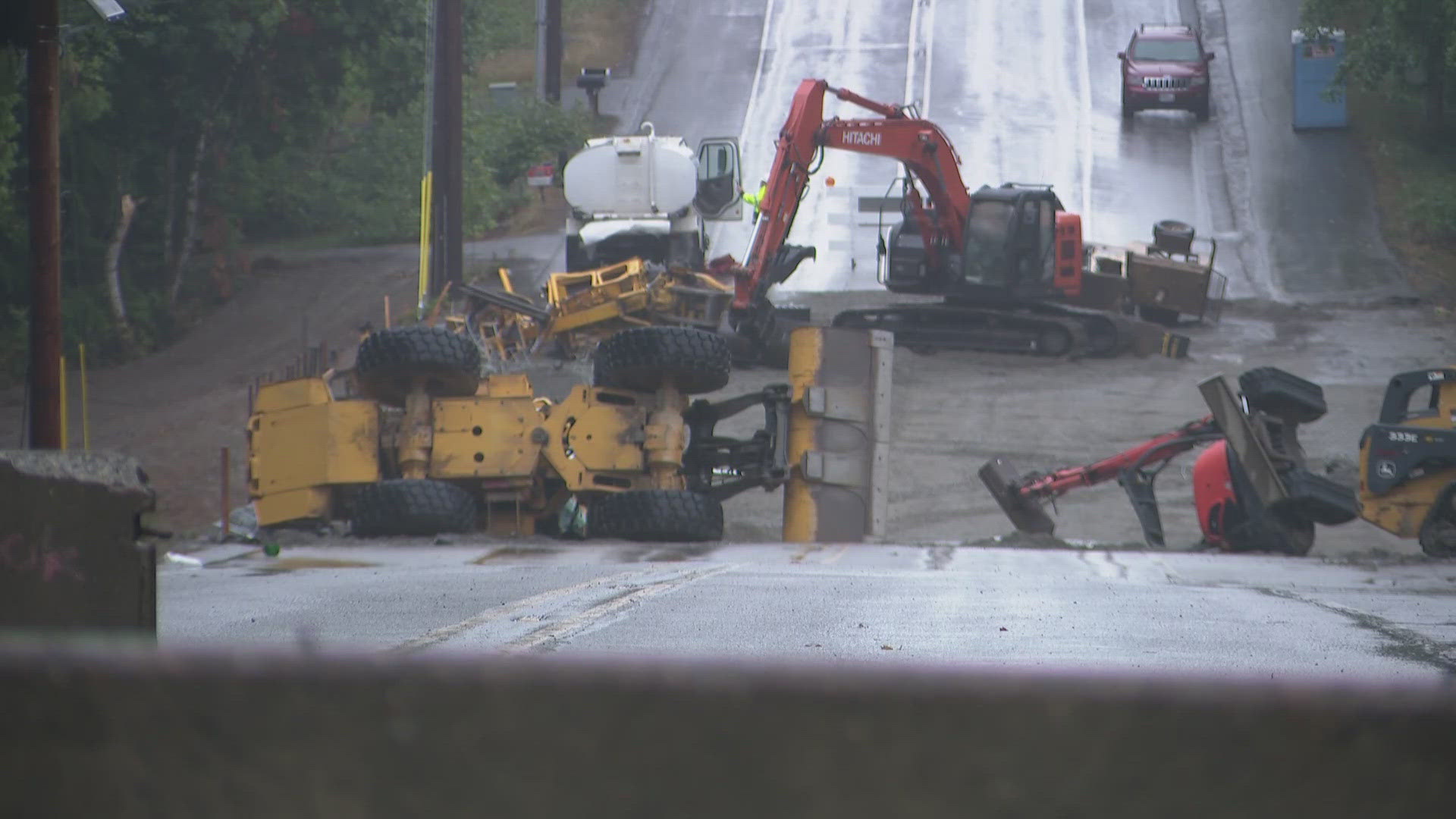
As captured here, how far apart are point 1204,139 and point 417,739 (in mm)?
42591

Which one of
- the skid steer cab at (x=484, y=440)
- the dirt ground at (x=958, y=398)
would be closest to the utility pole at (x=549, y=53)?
the dirt ground at (x=958, y=398)

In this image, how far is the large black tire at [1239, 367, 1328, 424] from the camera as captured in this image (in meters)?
15.4

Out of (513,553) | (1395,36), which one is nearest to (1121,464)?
(513,553)

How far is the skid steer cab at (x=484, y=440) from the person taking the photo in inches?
572

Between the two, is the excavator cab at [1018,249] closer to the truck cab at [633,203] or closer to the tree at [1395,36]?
the truck cab at [633,203]

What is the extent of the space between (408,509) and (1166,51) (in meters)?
31.5

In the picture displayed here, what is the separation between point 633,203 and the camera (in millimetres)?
29953

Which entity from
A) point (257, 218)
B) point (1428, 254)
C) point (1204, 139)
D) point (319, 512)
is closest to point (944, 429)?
point (319, 512)

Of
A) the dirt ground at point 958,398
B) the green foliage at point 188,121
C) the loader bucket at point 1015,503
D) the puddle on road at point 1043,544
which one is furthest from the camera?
the green foliage at point 188,121

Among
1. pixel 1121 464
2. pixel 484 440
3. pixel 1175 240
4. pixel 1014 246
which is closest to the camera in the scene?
pixel 484 440

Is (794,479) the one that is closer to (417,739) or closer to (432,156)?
Result: (417,739)

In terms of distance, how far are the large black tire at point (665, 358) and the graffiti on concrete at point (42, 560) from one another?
37.1 ft

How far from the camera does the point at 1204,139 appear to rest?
4131 cm

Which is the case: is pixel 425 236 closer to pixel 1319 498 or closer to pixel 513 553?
pixel 513 553
